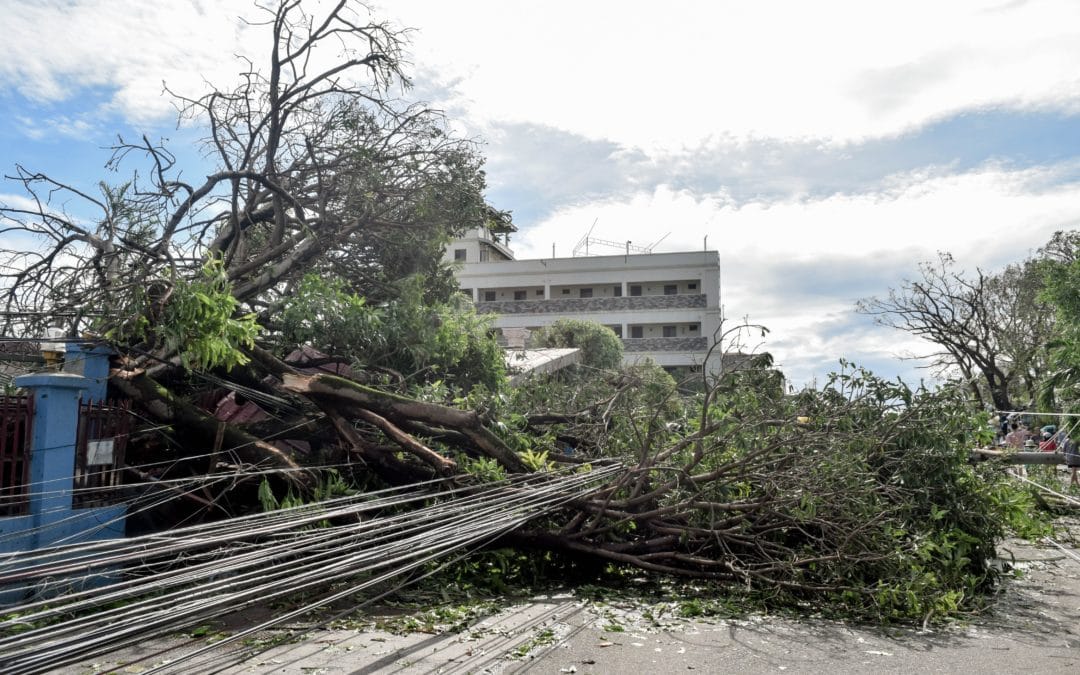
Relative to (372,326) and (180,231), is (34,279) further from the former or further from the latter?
(372,326)

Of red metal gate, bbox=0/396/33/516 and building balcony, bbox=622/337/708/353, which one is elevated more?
building balcony, bbox=622/337/708/353

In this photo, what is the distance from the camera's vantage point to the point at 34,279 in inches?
359

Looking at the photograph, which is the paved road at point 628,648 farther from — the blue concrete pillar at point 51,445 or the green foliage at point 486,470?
the blue concrete pillar at point 51,445

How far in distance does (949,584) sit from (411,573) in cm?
386

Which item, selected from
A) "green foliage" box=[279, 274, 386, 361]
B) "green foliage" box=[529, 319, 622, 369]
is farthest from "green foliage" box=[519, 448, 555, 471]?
"green foliage" box=[529, 319, 622, 369]

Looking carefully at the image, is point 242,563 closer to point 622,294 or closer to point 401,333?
point 401,333

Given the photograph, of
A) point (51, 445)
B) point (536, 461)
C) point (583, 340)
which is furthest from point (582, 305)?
point (51, 445)

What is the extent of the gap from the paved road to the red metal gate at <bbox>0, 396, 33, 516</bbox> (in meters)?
2.11

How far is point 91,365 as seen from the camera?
658 centimetres

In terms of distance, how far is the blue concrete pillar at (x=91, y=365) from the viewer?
6.55 m

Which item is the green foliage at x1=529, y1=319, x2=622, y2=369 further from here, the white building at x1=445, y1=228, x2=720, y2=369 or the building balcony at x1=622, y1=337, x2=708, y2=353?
the white building at x1=445, y1=228, x2=720, y2=369

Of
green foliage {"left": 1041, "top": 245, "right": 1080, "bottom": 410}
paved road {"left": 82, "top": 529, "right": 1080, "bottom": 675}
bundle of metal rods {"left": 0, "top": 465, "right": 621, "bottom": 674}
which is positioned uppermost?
green foliage {"left": 1041, "top": 245, "right": 1080, "bottom": 410}

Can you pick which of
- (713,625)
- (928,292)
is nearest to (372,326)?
A: (713,625)

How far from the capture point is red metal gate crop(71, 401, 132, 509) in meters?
6.33
